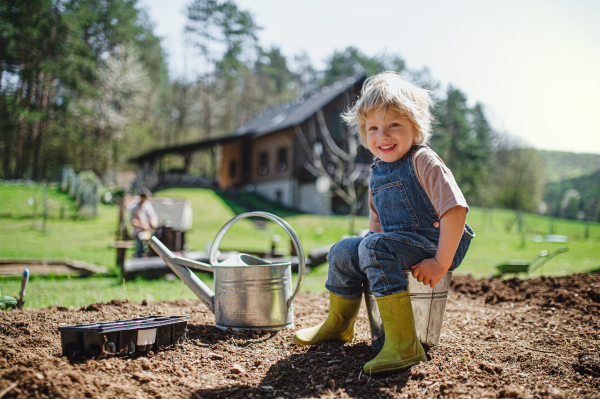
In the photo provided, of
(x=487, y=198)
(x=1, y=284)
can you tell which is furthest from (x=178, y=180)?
(x=487, y=198)

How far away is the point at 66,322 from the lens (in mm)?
2623

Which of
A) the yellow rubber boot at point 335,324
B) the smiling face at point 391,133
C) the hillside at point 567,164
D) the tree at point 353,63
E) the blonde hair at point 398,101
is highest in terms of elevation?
the tree at point 353,63

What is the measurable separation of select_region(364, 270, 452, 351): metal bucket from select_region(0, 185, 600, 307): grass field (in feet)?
9.04

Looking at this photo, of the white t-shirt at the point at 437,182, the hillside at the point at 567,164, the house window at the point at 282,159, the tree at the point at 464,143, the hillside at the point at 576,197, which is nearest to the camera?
the white t-shirt at the point at 437,182

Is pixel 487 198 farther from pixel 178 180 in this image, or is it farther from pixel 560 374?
pixel 560 374

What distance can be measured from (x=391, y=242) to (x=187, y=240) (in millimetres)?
10344

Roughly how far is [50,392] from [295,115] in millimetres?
21857

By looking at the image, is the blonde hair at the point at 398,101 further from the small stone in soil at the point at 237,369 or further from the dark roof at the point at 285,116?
the dark roof at the point at 285,116

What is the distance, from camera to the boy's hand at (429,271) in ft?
6.31

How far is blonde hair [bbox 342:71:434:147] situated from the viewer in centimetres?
212

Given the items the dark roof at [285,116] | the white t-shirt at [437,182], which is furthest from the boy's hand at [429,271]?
the dark roof at [285,116]

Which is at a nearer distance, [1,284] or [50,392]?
[50,392]

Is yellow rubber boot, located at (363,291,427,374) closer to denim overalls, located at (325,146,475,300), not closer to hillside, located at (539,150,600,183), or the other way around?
denim overalls, located at (325,146,475,300)

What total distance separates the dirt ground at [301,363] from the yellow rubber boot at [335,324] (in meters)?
0.06
